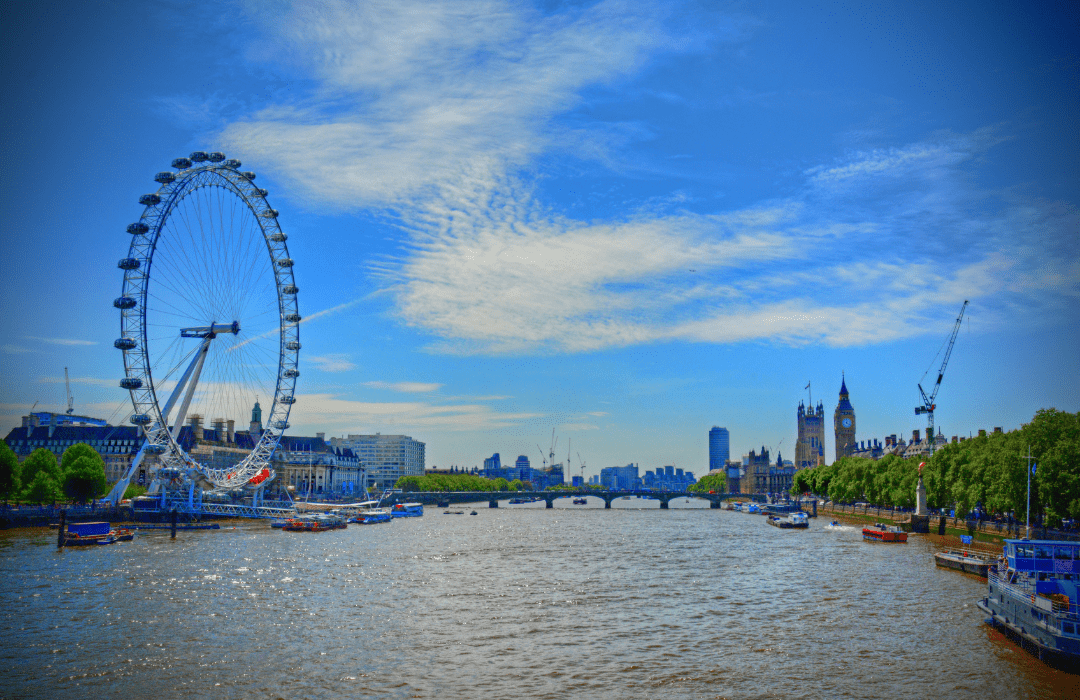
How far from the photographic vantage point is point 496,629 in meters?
43.4

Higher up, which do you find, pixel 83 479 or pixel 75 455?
pixel 75 455

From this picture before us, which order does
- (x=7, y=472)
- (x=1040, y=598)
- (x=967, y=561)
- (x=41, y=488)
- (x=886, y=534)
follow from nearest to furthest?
1. (x=1040, y=598)
2. (x=967, y=561)
3. (x=886, y=534)
4. (x=7, y=472)
5. (x=41, y=488)

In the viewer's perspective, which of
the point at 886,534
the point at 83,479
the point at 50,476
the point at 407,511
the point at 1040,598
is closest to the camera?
the point at 1040,598

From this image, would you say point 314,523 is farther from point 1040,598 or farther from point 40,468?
point 1040,598

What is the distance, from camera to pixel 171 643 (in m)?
39.2

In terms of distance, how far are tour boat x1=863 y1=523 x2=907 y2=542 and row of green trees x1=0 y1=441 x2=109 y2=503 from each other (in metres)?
102

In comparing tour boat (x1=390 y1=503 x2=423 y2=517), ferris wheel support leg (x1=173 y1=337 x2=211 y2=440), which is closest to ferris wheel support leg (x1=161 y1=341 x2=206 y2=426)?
ferris wheel support leg (x1=173 y1=337 x2=211 y2=440)

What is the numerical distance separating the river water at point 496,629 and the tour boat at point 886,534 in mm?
17431

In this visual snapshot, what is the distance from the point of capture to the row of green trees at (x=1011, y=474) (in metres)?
70.1

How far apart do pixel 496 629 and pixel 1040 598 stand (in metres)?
25.4

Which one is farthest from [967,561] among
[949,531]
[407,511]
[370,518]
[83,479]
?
[407,511]

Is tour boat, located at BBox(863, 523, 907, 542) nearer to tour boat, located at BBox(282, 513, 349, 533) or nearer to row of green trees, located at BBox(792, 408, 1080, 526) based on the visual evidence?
row of green trees, located at BBox(792, 408, 1080, 526)

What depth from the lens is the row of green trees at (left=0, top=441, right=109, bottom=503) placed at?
98.7 m

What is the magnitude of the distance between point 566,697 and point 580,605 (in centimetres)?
2004
